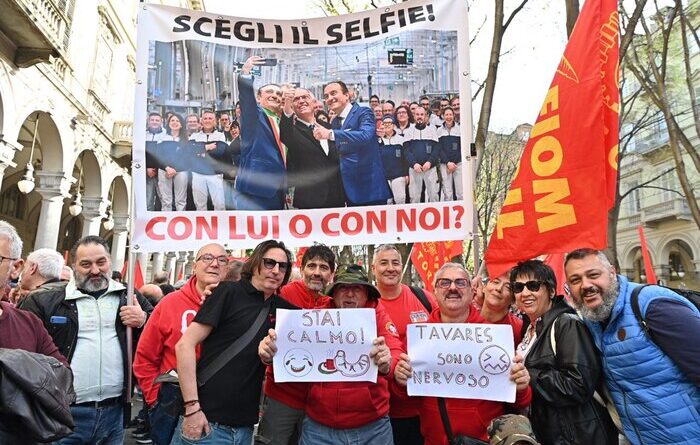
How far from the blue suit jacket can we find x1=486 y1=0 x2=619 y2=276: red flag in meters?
1.01

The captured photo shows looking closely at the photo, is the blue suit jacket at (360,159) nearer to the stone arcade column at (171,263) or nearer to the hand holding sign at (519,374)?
the hand holding sign at (519,374)

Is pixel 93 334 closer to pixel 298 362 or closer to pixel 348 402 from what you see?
pixel 298 362

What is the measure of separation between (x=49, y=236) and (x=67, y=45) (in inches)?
205

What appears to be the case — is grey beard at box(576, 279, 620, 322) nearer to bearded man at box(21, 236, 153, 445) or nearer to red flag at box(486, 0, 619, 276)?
red flag at box(486, 0, 619, 276)

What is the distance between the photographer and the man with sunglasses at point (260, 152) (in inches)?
147

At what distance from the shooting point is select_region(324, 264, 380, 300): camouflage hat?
299cm

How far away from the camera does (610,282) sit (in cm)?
268

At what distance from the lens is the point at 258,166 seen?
3777 millimetres

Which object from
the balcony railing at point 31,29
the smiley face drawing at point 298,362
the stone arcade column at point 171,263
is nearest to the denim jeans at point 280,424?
the smiley face drawing at point 298,362

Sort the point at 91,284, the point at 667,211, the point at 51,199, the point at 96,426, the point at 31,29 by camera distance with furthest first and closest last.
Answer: the point at 667,211
the point at 51,199
the point at 31,29
the point at 91,284
the point at 96,426

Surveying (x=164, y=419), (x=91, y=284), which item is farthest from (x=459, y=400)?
(x=91, y=284)

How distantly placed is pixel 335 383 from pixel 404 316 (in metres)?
1.06

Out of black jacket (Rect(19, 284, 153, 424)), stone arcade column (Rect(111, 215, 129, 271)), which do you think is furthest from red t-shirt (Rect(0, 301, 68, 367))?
stone arcade column (Rect(111, 215, 129, 271))

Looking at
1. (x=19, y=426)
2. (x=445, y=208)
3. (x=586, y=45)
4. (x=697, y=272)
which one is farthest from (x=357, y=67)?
(x=697, y=272)
